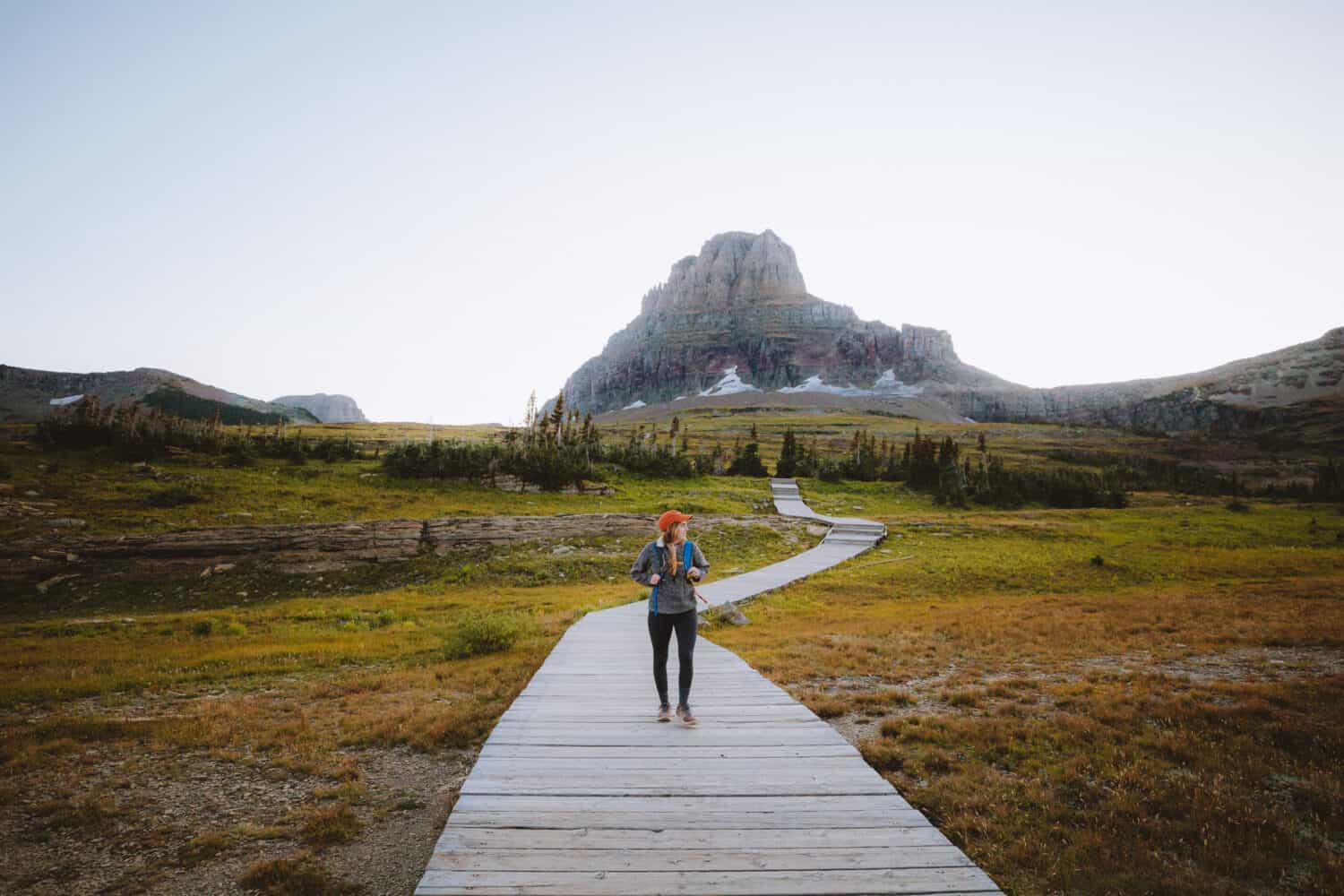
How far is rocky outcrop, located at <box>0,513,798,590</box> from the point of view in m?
22.3

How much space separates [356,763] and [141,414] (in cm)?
5932

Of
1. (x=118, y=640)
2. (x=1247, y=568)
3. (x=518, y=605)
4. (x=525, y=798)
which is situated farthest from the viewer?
(x=1247, y=568)

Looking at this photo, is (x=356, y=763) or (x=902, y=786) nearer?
(x=902, y=786)

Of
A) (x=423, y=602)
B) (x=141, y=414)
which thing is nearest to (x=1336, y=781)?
(x=423, y=602)

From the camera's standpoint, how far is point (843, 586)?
22875mm

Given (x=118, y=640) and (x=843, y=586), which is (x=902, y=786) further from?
A: (x=118, y=640)

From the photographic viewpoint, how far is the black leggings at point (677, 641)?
7.68 metres

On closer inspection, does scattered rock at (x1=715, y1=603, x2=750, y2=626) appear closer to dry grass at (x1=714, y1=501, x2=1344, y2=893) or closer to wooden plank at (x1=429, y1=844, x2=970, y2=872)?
dry grass at (x1=714, y1=501, x2=1344, y2=893)

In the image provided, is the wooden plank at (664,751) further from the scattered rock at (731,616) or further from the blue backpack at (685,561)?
the scattered rock at (731,616)

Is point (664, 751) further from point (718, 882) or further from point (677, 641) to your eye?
point (718, 882)

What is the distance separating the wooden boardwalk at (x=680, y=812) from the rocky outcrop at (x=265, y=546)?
20383mm

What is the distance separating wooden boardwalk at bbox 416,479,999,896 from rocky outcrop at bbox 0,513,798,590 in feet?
66.9

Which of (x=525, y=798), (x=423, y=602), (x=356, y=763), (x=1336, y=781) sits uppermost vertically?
(x=525, y=798)

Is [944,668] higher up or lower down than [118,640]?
higher up
